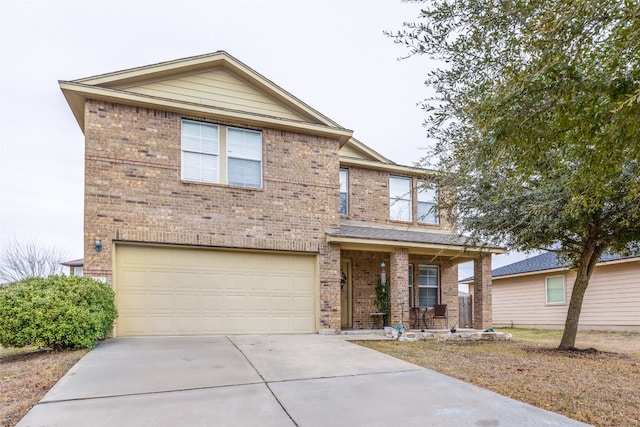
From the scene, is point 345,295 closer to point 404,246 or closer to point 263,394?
point 404,246

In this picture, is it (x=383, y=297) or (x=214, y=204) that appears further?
(x=383, y=297)

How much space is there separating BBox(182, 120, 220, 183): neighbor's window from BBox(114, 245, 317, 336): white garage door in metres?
1.90

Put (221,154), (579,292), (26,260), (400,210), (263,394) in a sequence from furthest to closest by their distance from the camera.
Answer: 1. (26,260)
2. (400,210)
3. (221,154)
4. (579,292)
5. (263,394)

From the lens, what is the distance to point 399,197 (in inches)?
556

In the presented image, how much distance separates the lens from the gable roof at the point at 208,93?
31.3ft

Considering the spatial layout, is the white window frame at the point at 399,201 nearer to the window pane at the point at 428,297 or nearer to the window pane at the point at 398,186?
the window pane at the point at 398,186

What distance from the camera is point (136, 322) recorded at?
9367 millimetres

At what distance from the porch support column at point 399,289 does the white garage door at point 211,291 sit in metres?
2.40

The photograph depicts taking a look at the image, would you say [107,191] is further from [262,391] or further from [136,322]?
[262,391]

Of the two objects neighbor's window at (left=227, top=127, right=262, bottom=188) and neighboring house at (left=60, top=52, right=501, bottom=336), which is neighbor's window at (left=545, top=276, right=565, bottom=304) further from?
neighbor's window at (left=227, top=127, right=262, bottom=188)

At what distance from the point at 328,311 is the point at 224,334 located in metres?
2.76

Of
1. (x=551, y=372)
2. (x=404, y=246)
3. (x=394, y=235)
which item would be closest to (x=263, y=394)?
(x=551, y=372)

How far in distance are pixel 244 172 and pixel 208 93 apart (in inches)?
91.5

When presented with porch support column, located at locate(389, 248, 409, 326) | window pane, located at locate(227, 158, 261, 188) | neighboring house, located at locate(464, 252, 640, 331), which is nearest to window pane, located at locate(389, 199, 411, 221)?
porch support column, located at locate(389, 248, 409, 326)
